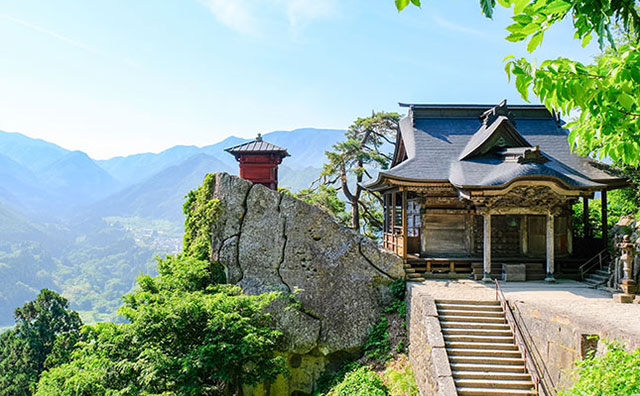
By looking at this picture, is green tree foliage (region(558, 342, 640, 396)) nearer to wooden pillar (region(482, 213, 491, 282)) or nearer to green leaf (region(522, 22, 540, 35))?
green leaf (region(522, 22, 540, 35))

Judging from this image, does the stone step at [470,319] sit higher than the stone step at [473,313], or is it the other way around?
the stone step at [473,313]

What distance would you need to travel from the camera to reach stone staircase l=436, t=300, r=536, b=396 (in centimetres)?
848

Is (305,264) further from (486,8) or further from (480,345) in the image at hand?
(486,8)

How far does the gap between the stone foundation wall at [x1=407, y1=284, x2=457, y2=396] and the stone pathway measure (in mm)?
588

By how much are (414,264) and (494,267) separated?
287 cm

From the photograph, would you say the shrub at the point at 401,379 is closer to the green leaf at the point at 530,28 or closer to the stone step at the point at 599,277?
the stone step at the point at 599,277

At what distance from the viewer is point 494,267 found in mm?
14312

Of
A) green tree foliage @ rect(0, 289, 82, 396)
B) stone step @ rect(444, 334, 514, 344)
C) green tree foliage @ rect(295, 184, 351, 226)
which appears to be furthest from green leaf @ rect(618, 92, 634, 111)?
green tree foliage @ rect(0, 289, 82, 396)

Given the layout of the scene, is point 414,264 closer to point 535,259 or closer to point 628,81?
point 535,259

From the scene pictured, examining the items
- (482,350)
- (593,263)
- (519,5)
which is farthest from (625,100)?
(593,263)

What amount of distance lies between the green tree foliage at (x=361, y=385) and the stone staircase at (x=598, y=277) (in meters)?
7.67

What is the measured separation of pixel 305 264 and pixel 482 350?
6.02m

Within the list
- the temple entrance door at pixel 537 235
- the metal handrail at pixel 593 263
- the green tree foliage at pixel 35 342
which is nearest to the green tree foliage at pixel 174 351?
the green tree foliage at pixel 35 342

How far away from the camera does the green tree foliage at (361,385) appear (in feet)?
33.1
